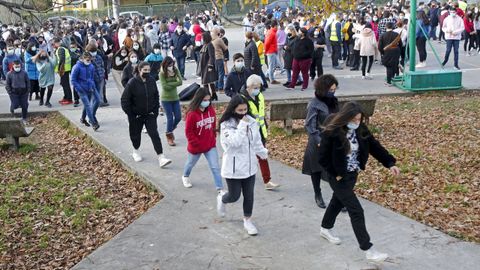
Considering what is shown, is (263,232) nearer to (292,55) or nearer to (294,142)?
(294,142)

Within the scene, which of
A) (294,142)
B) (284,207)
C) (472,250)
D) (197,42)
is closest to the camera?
(472,250)

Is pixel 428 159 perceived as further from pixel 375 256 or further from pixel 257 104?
pixel 375 256

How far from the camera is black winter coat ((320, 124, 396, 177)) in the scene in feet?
19.8

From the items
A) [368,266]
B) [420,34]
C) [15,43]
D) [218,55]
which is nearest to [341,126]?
[368,266]

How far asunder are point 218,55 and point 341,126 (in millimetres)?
10364

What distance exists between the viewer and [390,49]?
16.5 m

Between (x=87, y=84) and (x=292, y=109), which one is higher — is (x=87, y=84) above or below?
above

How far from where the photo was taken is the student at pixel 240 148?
6906mm

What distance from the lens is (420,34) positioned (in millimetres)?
20125

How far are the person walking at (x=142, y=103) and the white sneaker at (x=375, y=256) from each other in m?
4.55

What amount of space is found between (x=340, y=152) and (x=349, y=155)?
0.12m

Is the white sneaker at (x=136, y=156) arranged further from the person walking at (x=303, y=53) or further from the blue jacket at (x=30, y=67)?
the blue jacket at (x=30, y=67)

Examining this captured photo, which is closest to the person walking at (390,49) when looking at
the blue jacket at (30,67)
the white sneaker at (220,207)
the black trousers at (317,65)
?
the black trousers at (317,65)

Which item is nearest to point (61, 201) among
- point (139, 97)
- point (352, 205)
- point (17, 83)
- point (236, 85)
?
point (139, 97)
